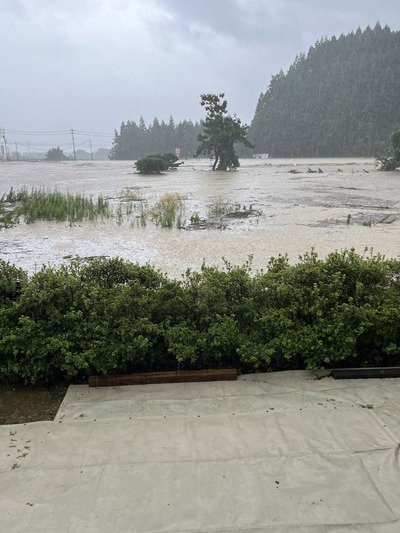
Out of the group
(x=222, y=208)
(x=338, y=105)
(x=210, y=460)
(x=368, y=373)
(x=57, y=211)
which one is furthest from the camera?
(x=338, y=105)

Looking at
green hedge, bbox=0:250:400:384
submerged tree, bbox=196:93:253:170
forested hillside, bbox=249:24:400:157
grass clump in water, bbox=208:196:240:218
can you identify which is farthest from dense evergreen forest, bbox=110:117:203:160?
green hedge, bbox=0:250:400:384

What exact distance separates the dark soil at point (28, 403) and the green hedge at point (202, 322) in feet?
0.25

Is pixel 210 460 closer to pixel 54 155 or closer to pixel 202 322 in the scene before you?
pixel 202 322

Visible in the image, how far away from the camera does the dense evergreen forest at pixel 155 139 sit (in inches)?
2346

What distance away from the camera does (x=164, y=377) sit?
2.87 meters

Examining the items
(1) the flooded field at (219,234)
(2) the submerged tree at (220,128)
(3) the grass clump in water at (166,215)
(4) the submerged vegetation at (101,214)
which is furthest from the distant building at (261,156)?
(3) the grass clump in water at (166,215)

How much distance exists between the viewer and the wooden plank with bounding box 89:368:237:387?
284cm

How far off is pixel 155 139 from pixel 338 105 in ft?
79.9

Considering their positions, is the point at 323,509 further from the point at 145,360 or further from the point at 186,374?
the point at 145,360

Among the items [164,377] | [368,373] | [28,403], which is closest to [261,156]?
[368,373]

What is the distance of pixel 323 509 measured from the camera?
1806 mm

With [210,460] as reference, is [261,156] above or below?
above

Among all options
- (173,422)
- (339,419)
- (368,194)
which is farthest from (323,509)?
(368,194)

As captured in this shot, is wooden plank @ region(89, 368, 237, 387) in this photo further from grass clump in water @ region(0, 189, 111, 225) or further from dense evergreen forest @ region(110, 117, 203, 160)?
dense evergreen forest @ region(110, 117, 203, 160)
